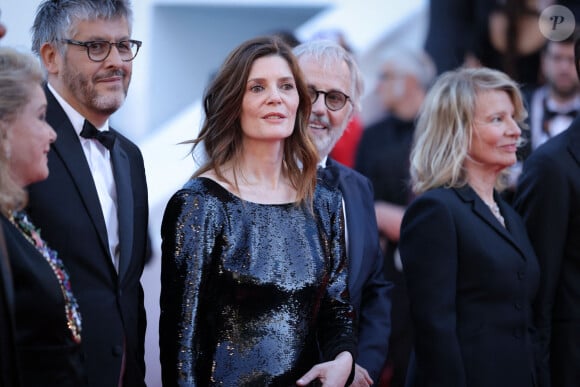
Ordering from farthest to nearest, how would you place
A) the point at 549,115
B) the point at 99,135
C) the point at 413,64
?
the point at 413,64
the point at 549,115
the point at 99,135

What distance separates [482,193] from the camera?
4.45 meters

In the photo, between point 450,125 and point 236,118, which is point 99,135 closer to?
point 236,118

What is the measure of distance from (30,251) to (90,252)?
0.40 metres

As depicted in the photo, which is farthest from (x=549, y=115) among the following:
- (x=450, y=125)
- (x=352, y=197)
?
(x=352, y=197)

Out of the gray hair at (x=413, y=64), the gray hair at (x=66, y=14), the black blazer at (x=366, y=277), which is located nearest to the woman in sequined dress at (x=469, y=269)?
the black blazer at (x=366, y=277)

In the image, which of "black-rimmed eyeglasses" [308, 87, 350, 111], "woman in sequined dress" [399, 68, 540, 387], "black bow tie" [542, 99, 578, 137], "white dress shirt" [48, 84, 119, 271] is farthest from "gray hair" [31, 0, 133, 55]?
"black bow tie" [542, 99, 578, 137]

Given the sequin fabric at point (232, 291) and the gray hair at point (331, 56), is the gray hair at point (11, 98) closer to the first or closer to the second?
the sequin fabric at point (232, 291)

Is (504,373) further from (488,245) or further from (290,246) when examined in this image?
(290,246)

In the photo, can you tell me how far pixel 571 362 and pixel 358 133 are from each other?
2996 mm

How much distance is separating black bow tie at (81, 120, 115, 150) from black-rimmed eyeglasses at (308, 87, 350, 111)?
1001mm

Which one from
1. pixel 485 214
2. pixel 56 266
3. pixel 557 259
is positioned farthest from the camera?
pixel 557 259

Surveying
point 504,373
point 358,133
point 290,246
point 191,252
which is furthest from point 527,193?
point 358,133

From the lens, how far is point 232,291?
11.4 feet

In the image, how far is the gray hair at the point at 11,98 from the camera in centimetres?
301
